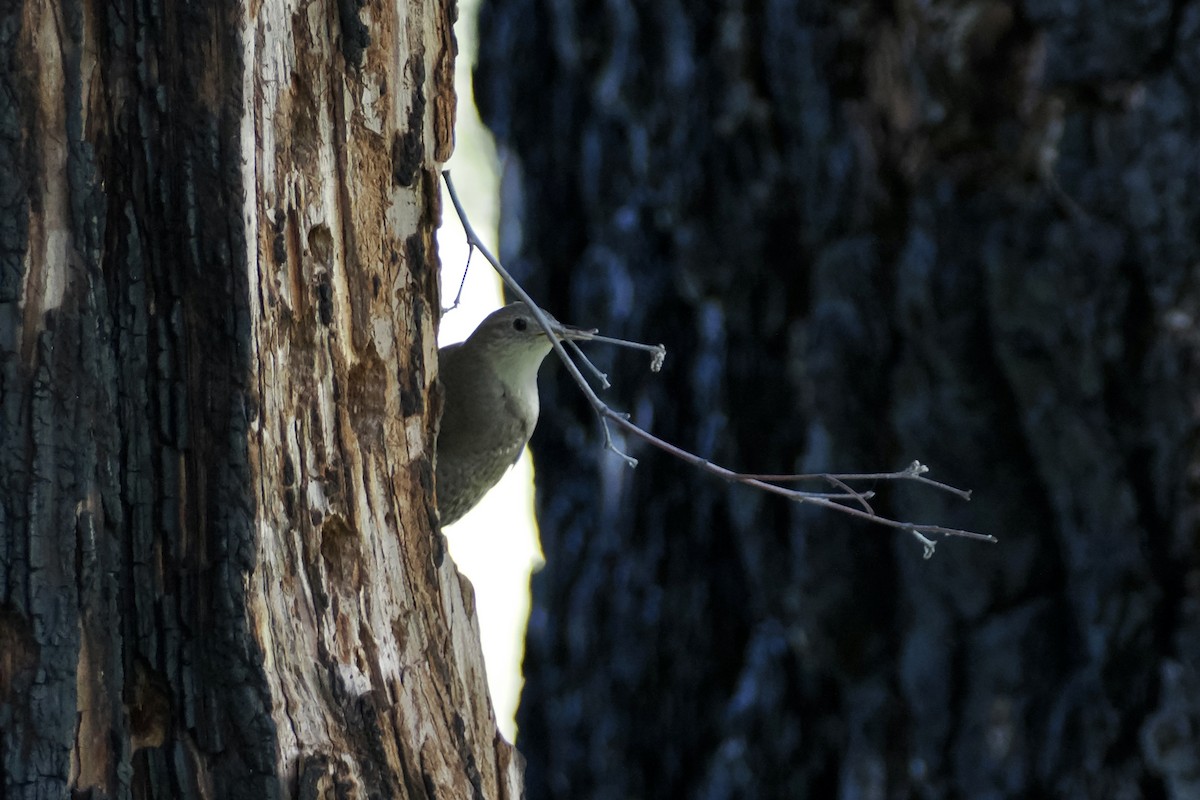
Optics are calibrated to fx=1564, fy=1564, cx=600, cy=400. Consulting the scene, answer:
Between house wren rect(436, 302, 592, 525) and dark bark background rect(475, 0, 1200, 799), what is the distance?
0.61 metres

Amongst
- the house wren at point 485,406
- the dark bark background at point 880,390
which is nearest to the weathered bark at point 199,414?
the house wren at point 485,406

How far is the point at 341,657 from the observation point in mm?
2057

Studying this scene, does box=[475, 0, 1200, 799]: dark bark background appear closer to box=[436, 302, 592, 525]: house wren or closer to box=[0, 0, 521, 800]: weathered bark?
box=[436, 302, 592, 525]: house wren

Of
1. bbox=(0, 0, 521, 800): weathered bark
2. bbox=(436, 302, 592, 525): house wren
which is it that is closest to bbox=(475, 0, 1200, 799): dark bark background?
bbox=(436, 302, 592, 525): house wren

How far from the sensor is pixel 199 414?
1.90 metres

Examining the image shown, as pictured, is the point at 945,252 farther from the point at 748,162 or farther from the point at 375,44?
the point at 375,44

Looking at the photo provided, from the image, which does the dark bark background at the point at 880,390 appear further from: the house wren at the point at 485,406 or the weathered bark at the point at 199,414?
the weathered bark at the point at 199,414

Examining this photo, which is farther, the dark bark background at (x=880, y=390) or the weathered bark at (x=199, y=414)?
the dark bark background at (x=880, y=390)

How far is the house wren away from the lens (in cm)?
276

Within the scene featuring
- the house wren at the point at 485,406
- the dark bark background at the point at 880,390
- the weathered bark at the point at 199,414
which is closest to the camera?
the weathered bark at the point at 199,414

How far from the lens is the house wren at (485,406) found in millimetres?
2762

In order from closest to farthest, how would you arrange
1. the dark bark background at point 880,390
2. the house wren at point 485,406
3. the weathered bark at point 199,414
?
the weathered bark at point 199,414 → the house wren at point 485,406 → the dark bark background at point 880,390

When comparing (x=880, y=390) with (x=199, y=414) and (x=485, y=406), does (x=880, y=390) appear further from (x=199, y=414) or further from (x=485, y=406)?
(x=199, y=414)

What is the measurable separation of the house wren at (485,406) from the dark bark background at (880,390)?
606 mm
